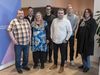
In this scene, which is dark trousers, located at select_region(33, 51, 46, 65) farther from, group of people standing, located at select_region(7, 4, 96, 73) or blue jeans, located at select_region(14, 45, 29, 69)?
blue jeans, located at select_region(14, 45, 29, 69)

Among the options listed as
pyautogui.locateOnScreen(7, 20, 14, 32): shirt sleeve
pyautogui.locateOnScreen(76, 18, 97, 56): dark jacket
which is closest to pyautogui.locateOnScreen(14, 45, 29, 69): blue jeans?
pyautogui.locateOnScreen(7, 20, 14, 32): shirt sleeve

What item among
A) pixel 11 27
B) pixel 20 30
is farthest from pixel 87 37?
pixel 11 27

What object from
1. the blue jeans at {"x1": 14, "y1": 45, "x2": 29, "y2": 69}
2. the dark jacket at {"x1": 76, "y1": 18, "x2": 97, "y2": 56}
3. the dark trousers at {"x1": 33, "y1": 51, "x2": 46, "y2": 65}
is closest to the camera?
the dark jacket at {"x1": 76, "y1": 18, "x2": 97, "y2": 56}

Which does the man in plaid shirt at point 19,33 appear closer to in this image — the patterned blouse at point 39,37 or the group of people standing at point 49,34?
the group of people standing at point 49,34

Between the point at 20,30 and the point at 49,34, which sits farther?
the point at 49,34

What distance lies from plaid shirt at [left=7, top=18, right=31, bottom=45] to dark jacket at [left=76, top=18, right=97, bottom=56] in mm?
1225

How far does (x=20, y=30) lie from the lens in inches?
183

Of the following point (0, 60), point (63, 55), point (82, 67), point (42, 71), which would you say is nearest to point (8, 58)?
point (0, 60)

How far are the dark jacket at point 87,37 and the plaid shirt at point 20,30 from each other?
1.22 metres

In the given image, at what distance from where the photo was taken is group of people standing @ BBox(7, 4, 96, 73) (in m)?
4.66

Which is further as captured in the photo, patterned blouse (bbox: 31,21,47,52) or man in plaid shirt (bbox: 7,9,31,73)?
patterned blouse (bbox: 31,21,47,52)

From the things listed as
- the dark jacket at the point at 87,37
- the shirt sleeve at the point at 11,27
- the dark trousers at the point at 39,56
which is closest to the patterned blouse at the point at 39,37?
the dark trousers at the point at 39,56

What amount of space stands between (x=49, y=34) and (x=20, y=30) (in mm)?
718

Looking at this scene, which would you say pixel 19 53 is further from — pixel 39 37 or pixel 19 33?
pixel 39 37
